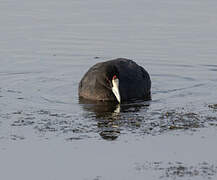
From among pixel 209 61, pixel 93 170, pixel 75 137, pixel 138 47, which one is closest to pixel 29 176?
pixel 93 170

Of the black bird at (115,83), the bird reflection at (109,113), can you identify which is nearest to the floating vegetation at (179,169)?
the bird reflection at (109,113)

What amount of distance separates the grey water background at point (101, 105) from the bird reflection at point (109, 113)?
0.05 feet

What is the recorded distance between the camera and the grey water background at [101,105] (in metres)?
7.88

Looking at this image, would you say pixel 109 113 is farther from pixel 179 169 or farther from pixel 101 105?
pixel 179 169

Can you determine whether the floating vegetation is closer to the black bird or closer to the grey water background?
the grey water background

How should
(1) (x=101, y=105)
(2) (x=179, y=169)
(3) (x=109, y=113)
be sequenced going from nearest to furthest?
(2) (x=179, y=169) → (3) (x=109, y=113) → (1) (x=101, y=105)

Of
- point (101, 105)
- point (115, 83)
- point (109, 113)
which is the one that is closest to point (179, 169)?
point (109, 113)

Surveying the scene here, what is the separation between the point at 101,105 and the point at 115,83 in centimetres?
43

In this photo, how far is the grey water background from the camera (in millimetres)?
7883

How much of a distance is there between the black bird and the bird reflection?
0.17 meters

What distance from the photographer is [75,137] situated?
8.77 m

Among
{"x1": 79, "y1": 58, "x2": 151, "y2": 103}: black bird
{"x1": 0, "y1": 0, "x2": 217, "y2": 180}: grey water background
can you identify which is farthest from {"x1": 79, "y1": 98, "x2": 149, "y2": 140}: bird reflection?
{"x1": 79, "y1": 58, "x2": 151, "y2": 103}: black bird

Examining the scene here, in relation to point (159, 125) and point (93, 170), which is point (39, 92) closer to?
point (159, 125)

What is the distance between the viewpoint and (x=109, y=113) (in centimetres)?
1047
